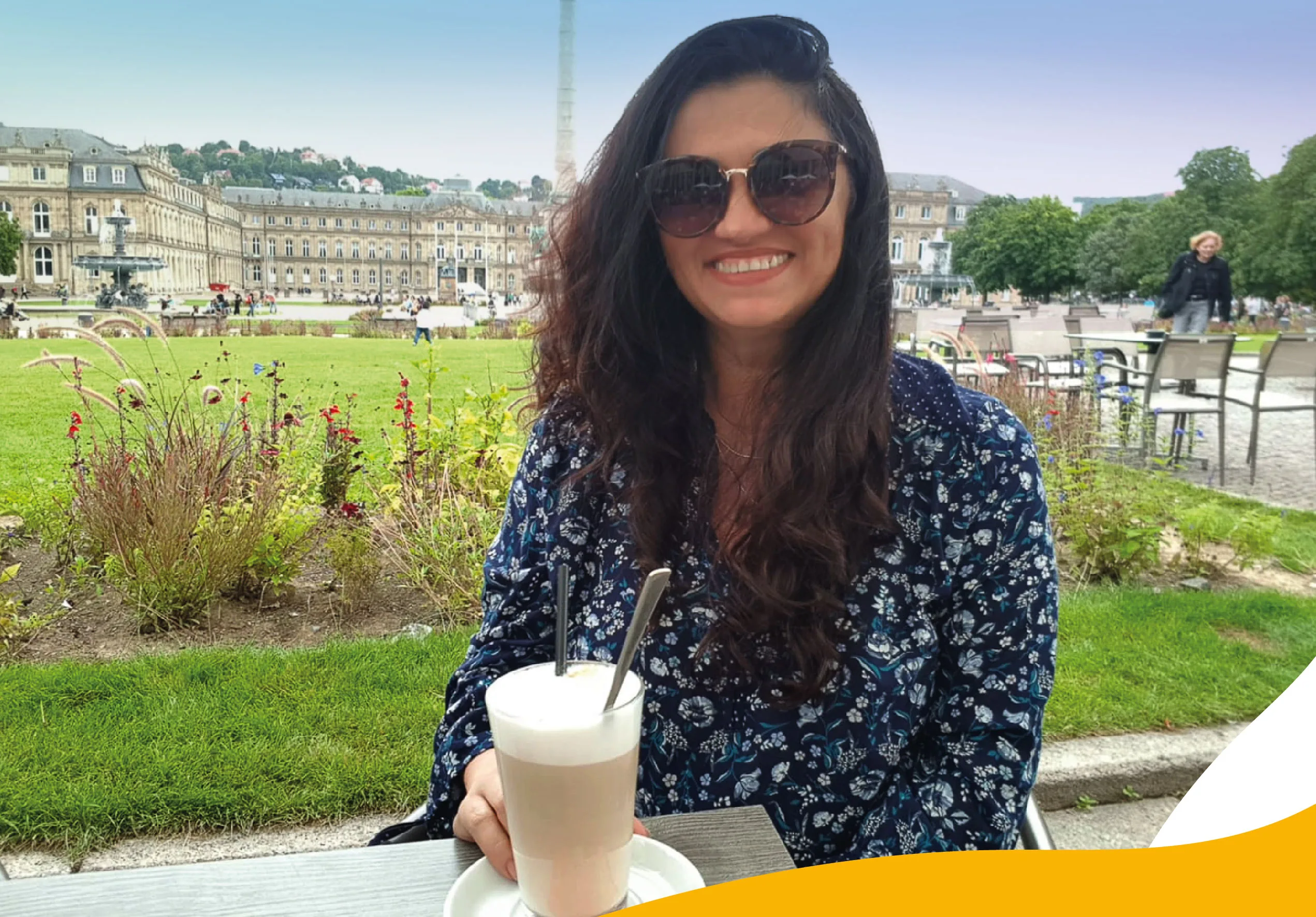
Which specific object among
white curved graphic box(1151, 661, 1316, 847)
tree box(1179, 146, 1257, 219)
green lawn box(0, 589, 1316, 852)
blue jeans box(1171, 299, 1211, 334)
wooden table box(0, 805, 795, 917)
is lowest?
green lawn box(0, 589, 1316, 852)

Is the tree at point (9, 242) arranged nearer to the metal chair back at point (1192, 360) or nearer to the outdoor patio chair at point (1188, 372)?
the outdoor patio chair at point (1188, 372)

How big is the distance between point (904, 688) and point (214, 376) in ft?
14.8

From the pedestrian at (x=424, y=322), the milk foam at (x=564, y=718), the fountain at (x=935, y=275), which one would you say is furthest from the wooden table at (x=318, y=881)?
the pedestrian at (x=424, y=322)

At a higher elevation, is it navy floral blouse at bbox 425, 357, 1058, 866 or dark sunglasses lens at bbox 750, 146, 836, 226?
dark sunglasses lens at bbox 750, 146, 836, 226

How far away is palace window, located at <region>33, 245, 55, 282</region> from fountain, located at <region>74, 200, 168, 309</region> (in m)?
0.13

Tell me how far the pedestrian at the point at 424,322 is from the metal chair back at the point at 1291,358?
4752 millimetres

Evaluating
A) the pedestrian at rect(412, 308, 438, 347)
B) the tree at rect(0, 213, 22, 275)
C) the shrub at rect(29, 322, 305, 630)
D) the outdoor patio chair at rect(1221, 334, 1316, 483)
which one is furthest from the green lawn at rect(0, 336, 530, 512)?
the outdoor patio chair at rect(1221, 334, 1316, 483)

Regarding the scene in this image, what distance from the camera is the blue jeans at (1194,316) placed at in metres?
7.36

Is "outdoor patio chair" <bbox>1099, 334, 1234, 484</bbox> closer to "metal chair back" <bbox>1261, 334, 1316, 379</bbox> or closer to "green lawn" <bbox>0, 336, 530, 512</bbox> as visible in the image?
"metal chair back" <bbox>1261, 334, 1316, 379</bbox>

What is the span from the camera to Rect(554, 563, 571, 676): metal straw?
0.61m

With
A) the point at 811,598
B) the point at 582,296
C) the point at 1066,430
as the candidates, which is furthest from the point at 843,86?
the point at 1066,430

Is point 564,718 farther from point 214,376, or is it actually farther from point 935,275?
point 935,275

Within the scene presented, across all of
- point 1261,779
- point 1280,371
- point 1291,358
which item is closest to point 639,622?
point 1261,779

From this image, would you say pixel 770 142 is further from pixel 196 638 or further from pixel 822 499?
pixel 196 638
